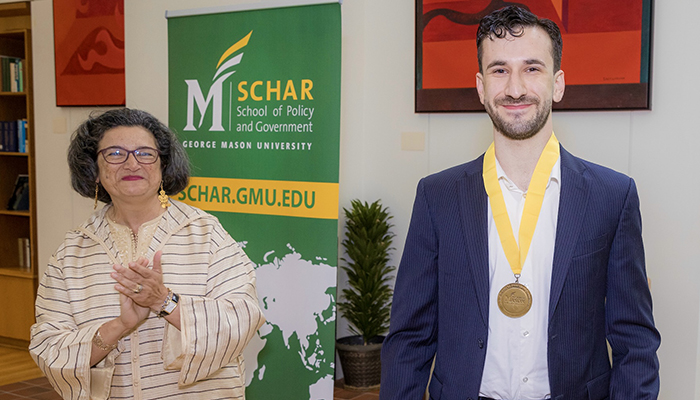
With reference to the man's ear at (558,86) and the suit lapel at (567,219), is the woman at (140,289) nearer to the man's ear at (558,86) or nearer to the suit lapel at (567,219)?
the suit lapel at (567,219)

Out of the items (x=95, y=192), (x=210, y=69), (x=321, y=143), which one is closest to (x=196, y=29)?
(x=210, y=69)

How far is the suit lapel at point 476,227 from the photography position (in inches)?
65.0

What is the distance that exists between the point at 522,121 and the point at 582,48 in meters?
2.68

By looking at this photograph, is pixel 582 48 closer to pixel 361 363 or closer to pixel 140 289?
pixel 361 363

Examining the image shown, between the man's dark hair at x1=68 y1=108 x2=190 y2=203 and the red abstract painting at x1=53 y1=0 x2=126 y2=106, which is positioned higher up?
the red abstract painting at x1=53 y1=0 x2=126 y2=106

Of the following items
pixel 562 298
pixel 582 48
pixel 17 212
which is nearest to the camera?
pixel 562 298

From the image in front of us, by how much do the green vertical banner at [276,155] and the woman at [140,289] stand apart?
146 centimetres

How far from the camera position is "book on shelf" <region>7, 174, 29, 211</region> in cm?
673

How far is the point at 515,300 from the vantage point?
1.62 meters

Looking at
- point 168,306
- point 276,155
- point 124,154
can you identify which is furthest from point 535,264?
point 276,155

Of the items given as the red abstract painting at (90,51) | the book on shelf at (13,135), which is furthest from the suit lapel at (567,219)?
the book on shelf at (13,135)

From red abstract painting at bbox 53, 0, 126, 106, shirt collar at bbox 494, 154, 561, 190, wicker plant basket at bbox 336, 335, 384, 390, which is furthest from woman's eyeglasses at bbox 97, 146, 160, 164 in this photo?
red abstract painting at bbox 53, 0, 126, 106

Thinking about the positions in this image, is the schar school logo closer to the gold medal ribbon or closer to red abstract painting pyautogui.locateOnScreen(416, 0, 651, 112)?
red abstract painting pyautogui.locateOnScreen(416, 0, 651, 112)

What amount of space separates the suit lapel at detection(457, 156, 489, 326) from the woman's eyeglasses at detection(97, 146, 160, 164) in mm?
1120
